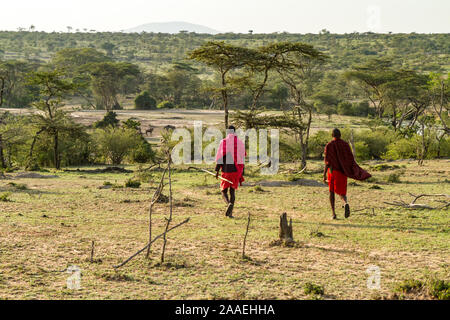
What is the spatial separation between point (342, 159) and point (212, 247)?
301cm

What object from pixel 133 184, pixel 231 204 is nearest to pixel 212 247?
pixel 231 204

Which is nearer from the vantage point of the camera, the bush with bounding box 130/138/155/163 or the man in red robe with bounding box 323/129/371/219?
the man in red robe with bounding box 323/129/371/219

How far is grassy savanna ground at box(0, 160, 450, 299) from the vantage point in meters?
4.86

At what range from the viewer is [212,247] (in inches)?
253

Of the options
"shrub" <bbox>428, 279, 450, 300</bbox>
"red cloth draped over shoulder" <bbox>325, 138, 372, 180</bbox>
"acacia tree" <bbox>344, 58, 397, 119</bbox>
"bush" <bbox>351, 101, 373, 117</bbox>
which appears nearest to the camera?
"shrub" <bbox>428, 279, 450, 300</bbox>

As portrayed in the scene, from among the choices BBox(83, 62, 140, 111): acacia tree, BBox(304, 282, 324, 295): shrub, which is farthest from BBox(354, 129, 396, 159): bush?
BBox(83, 62, 140, 111): acacia tree

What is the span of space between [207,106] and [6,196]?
48.1 metres

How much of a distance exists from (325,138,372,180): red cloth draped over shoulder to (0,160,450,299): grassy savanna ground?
857mm

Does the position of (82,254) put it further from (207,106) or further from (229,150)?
(207,106)

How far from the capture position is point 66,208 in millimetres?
9438

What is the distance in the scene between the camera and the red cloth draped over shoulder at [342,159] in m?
8.12

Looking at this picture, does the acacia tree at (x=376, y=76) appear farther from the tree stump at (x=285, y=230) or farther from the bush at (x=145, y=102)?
the tree stump at (x=285, y=230)

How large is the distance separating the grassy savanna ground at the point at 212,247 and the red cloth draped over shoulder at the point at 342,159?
0.86 metres

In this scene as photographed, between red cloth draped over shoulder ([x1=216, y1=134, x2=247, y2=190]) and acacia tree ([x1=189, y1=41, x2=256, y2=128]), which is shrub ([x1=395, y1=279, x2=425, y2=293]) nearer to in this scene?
red cloth draped over shoulder ([x1=216, y1=134, x2=247, y2=190])
